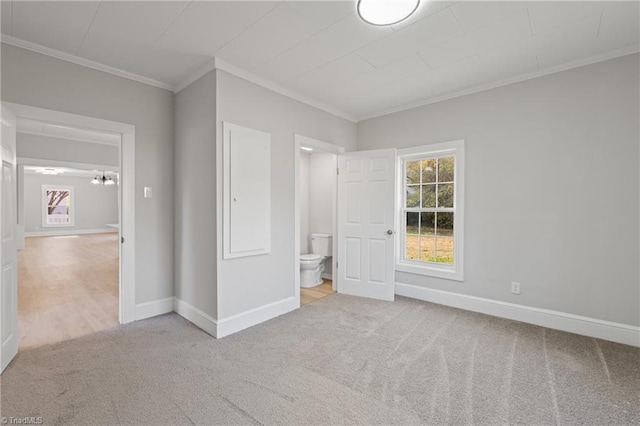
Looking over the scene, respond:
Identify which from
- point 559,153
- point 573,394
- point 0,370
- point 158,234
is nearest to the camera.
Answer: point 573,394

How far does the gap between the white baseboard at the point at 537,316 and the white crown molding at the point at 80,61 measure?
3969mm

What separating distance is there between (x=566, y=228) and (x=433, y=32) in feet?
7.48

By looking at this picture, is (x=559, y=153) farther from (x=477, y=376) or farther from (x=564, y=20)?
(x=477, y=376)

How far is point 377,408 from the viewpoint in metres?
1.79

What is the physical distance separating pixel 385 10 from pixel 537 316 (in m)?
3.24

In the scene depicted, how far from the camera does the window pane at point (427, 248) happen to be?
156 inches

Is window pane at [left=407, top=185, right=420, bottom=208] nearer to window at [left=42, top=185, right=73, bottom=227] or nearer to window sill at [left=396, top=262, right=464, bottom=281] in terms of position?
window sill at [left=396, top=262, right=464, bottom=281]

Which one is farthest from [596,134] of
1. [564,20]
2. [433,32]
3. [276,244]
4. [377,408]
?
[276,244]

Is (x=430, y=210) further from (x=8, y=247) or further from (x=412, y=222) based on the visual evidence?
(x=8, y=247)

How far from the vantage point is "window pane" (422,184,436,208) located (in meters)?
3.96

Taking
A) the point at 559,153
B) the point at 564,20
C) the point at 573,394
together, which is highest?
the point at 564,20

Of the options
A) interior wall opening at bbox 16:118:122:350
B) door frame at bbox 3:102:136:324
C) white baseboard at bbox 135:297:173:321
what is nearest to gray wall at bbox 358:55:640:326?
white baseboard at bbox 135:297:173:321

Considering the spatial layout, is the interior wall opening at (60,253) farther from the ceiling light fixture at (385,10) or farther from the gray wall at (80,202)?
the ceiling light fixture at (385,10)

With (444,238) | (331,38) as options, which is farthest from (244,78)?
(444,238)
